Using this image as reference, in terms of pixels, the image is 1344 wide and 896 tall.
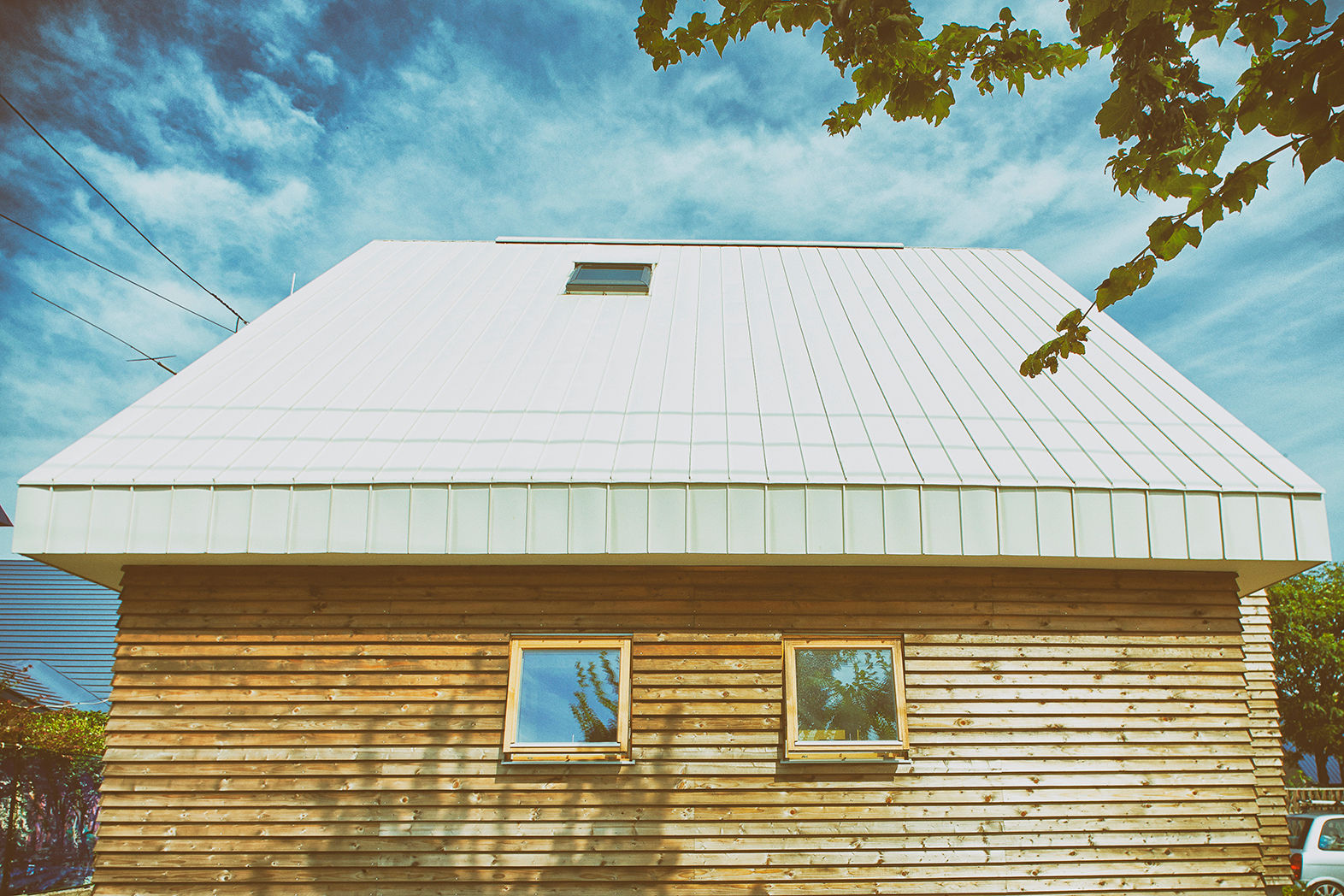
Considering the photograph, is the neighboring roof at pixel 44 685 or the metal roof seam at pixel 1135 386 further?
the neighboring roof at pixel 44 685

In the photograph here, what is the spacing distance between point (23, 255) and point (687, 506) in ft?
27.3

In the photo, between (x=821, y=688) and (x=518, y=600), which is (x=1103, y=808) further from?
(x=518, y=600)

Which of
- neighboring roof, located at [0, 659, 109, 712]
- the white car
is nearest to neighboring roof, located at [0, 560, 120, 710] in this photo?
neighboring roof, located at [0, 659, 109, 712]

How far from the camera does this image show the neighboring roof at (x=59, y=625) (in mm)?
16344

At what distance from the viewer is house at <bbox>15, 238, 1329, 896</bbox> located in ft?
18.4

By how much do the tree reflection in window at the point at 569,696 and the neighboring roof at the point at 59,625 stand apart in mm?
13622

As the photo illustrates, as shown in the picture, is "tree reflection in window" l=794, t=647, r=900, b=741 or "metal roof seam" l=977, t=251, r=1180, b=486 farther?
"metal roof seam" l=977, t=251, r=1180, b=486

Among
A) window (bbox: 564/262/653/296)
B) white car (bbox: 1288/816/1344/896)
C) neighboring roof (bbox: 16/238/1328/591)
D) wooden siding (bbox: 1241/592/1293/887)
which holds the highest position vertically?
window (bbox: 564/262/653/296)

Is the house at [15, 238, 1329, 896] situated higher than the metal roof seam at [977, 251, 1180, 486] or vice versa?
the metal roof seam at [977, 251, 1180, 486]

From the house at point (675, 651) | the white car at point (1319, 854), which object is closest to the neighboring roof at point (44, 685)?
the house at point (675, 651)

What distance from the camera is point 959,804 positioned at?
5680mm

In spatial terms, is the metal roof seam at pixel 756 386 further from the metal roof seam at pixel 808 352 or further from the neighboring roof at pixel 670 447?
the metal roof seam at pixel 808 352

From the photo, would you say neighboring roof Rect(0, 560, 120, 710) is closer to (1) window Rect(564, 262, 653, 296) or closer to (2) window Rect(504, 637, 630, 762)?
(1) window Rect(564, 262, 653, 296)

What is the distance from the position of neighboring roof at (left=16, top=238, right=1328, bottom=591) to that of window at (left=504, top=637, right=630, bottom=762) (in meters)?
0.82
